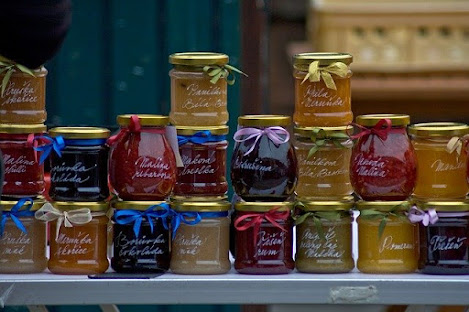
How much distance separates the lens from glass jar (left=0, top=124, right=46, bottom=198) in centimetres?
312

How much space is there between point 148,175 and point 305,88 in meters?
A: 0.45

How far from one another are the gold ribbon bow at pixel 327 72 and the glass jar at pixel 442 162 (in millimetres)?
232

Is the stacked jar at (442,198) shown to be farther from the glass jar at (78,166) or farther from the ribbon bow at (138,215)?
the glass jar at (78,166)

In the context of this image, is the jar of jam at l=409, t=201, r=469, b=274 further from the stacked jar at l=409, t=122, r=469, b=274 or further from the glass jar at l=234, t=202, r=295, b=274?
the glass jar at l=234, t=202, r=295, b=274

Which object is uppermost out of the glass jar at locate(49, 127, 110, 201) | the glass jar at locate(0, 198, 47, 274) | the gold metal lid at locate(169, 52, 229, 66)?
the gold metal lid at locate(169, 52, 229, 66)

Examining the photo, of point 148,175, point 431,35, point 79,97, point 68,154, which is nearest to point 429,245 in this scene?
point 148,175

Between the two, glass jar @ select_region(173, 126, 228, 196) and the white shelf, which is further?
glass jar @ select_region(173, 126, 228, 196)

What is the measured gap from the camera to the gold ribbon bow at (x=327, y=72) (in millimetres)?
3084

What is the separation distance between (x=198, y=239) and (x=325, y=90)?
0.48m

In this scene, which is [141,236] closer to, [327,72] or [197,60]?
[197,60]

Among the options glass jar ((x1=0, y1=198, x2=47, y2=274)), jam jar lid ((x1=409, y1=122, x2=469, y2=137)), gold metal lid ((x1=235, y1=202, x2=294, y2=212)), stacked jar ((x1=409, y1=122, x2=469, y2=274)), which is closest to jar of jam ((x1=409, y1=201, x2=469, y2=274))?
stacked jar ((x1=409, y1=122, x2=469, y2=274))

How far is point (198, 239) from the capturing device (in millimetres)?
3051

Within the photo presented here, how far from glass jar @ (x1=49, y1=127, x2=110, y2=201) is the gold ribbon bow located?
52 cm

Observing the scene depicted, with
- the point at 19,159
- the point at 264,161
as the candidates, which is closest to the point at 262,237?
the point at 264,161
